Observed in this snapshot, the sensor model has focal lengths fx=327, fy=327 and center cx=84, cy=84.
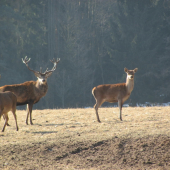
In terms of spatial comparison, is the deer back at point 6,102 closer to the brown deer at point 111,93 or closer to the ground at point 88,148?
the ground at point 88,148

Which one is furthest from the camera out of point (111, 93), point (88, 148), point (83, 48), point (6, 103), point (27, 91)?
point (83, 48)

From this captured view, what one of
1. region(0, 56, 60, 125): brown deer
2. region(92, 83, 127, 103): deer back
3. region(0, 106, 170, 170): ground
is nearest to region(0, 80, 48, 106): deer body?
region(0, 56, 60, 125): brown deer

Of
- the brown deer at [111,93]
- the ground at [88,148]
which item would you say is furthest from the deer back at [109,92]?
the ground at [88,148]

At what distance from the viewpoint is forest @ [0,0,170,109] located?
40406 mm

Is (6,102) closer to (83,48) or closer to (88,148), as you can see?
(88,148)

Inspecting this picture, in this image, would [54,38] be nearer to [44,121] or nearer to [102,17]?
[102,17]

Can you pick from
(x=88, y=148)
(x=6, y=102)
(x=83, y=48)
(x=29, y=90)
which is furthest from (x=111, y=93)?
(x=83, y=48)

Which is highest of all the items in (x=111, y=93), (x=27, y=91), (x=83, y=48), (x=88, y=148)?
(x=83, y=48)

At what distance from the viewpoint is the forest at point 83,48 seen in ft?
133

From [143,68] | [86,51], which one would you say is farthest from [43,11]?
[143,68]

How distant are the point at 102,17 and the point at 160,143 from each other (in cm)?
4062

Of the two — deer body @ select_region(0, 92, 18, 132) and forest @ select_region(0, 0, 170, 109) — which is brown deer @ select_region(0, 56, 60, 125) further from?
forest @ select_region(0, 0, 170, 109)

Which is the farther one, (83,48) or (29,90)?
(83,48)

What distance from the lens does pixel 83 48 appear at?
44.6 m
